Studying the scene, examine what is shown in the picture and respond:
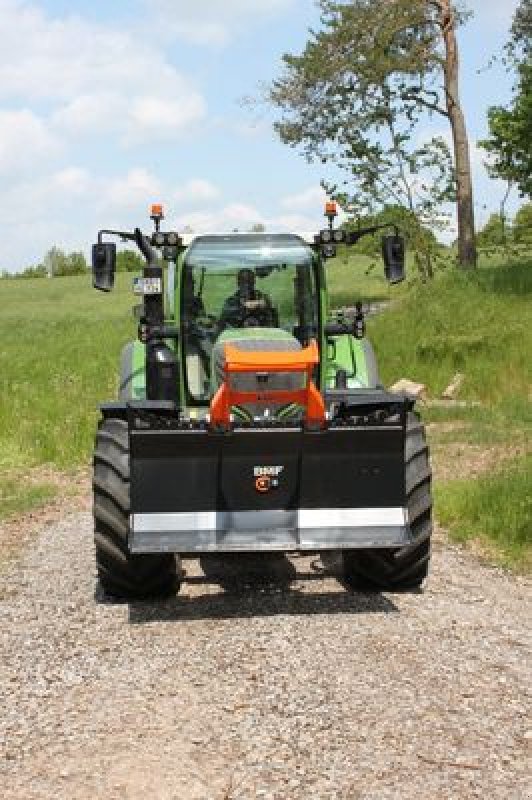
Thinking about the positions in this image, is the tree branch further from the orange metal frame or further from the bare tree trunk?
the orange metal frame

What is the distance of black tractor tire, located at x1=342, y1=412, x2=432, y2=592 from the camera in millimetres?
6980

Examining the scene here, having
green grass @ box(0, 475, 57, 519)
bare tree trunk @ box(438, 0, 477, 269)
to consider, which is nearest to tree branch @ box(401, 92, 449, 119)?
bare tree trunk @ box(438, 0, 477, 269)

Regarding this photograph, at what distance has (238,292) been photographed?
818 cm

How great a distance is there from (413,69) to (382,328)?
801cm

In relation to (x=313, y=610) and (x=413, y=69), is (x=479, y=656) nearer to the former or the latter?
(x=313, y=610)

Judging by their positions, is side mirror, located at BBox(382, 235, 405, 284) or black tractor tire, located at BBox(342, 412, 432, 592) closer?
black tractor tire, located at BBox(342, 412, 432, 592)

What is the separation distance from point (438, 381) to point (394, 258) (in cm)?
1013

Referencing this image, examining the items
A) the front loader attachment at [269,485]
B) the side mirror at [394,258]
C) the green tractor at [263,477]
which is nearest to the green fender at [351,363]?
the side mirror at [394,258]

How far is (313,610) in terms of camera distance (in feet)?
21.7

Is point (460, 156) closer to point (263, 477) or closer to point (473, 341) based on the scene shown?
point (473, 341)

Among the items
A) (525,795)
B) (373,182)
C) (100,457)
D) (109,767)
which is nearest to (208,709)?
(109,767)

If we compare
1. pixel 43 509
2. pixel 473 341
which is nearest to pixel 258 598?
pixel 43 509

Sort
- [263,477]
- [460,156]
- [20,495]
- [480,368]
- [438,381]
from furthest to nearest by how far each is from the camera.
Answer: [460,156] → [438,381] → [480,368] → [20,495] → [263,477]

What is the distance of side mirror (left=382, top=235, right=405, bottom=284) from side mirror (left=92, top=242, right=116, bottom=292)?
1.96 meters
